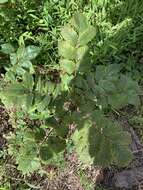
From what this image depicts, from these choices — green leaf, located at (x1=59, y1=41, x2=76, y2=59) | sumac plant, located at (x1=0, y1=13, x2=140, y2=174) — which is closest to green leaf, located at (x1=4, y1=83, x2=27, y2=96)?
sumac plant, located at (x1=0, y1=13, x2=140, y2=174)

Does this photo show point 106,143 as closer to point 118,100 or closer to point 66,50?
point 118,100

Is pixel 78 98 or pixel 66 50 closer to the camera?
pixel 66 50

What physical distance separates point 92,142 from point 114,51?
1.22 metres

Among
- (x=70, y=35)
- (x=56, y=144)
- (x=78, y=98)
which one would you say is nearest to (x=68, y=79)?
(x=78, y=98)

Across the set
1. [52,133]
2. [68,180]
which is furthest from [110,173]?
[52,133]

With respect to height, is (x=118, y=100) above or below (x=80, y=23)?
below

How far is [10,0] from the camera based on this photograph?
8.38 feet

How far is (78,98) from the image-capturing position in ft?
6.61

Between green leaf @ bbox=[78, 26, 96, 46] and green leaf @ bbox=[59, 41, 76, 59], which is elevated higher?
green leaf @ bbox=[78, 26, 96, 46]

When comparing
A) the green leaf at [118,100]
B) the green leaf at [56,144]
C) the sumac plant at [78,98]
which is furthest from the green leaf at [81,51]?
the green leaf at [56,144]

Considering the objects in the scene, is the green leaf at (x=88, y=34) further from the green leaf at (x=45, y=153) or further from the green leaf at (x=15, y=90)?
the green leaf at (x=45, y=153)

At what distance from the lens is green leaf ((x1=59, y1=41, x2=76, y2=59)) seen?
182 centimetres

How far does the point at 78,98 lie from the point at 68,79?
4.4 inches

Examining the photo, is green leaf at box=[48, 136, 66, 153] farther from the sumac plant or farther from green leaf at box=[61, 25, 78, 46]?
green leaf at box=[61, 25, 78, 46]
